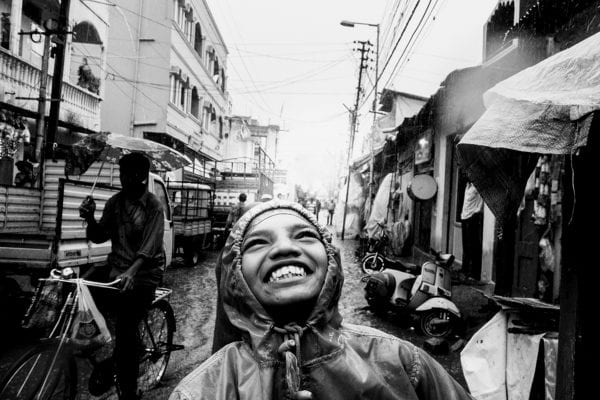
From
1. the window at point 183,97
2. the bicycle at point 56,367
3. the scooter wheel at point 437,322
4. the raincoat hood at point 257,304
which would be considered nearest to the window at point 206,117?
the window at point 183,97

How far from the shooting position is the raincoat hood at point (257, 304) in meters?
1.36

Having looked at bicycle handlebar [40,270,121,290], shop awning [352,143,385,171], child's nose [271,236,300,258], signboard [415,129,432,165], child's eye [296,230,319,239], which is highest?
shop awning [352,143,385,171]

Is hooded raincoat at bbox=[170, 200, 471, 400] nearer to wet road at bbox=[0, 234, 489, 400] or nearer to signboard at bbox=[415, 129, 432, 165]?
wet road at bbox=[0, 234, 489, 400]

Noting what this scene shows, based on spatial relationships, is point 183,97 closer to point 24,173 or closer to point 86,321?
point 24,173

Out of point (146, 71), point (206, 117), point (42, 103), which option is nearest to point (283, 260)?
point (42, 103)

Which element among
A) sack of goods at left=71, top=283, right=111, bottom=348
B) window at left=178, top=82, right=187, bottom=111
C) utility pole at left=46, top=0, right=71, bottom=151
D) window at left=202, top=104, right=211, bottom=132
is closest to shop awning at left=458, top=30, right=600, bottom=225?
sack of goods at left=71, top=283, right=111, bottom=348

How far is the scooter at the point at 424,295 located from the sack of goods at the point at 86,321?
4379mm

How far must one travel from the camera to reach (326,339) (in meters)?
1.38

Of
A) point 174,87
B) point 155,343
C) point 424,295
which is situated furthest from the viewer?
point 174,87

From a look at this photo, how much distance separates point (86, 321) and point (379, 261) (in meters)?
8.66

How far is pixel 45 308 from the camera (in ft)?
9.73

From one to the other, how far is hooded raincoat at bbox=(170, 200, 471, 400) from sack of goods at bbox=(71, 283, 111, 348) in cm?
203

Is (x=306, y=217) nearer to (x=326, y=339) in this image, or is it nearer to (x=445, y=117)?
(x=326, y=339)

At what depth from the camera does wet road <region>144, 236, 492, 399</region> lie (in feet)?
15.9
